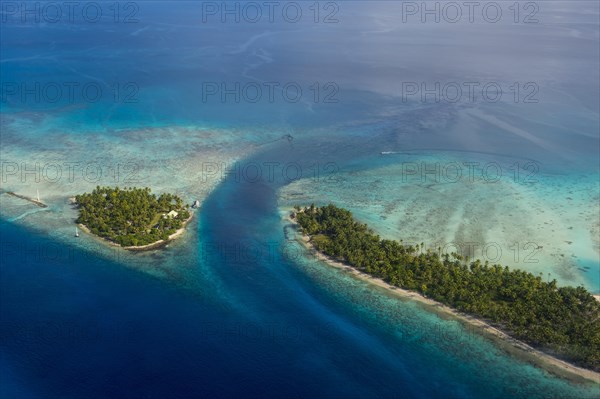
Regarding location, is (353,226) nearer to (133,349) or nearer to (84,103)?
(133,349)

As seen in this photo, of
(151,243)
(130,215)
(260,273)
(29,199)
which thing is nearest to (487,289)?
(260,273)

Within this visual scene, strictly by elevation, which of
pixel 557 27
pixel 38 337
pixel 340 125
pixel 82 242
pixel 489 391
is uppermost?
pixel 557 27

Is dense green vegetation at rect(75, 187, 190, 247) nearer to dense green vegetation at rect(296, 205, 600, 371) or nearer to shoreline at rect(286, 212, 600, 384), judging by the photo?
dense green vegetation at rect(296, 205, 600, 371)

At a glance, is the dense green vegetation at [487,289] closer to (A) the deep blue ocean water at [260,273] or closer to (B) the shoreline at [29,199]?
(A) the deep blue ocean water at [260,273]

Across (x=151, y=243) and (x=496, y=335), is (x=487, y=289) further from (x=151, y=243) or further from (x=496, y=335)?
(x=151, y=243)

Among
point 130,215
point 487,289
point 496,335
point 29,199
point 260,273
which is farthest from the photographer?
point 29,199

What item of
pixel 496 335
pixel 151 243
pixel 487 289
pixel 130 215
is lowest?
pixel 496 335

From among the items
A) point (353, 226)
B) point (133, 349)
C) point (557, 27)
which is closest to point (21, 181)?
point (133, 349)
